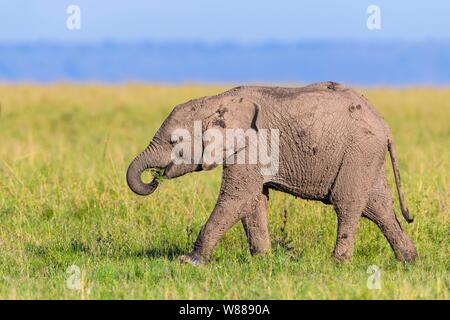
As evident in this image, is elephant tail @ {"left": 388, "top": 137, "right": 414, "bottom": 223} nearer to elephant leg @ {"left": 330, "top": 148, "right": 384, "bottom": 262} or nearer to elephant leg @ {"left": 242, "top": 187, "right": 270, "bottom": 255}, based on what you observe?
elephant leg @ {"left": 330, "top": 148, "right": 384, "bottom": 262}

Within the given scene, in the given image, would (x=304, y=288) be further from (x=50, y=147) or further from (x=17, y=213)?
(x=50, y=147)

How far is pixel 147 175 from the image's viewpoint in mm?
14586

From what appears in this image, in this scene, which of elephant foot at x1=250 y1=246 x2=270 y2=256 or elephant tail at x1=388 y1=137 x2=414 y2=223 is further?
elephant foot at x1=250 y1=246 x2=270 y2=256

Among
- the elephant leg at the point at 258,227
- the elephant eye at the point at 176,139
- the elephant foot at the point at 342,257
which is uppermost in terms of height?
the elephant eye at the point at 176,139

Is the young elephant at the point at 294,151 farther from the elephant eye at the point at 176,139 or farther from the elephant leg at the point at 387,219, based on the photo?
the elephant leg at the point at 387,219

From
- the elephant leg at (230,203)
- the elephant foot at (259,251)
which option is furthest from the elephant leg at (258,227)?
the elephant leg at (230,203)

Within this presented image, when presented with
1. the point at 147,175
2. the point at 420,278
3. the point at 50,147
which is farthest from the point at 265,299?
the point at 50,147

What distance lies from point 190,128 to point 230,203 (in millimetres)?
725

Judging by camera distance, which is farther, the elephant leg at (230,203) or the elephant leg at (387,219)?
the elephant leg at (387,219)

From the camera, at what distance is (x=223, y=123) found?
30.1 ft

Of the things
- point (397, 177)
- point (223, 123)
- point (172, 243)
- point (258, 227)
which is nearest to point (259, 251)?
point (258, 227)

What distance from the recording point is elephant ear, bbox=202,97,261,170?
9.13 metres

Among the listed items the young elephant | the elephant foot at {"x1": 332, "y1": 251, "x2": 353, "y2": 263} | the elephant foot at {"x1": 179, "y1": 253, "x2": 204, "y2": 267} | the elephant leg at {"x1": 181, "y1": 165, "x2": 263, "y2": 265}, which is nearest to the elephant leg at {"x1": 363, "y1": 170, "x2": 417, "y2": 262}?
the young elephant

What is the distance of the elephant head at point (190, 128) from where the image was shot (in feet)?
30.2
